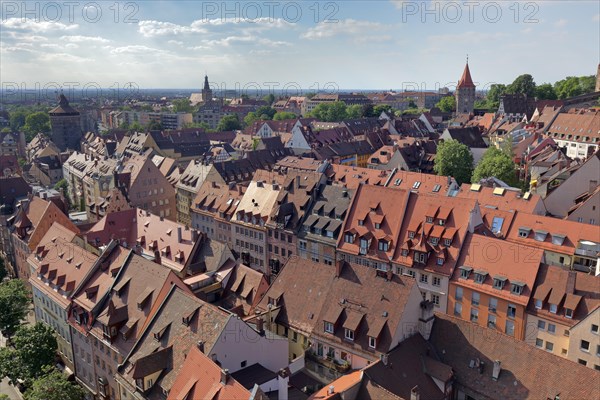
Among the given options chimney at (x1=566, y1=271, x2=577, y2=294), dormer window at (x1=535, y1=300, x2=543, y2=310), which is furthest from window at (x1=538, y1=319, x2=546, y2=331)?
chimney at (x1=566, y1=271, x2=577, y2=294)

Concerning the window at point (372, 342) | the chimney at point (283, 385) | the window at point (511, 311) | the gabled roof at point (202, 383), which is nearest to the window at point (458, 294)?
the window at point (511, 311)

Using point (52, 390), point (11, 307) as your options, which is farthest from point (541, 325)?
point (11, 307)

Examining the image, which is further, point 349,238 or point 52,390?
point 349,238

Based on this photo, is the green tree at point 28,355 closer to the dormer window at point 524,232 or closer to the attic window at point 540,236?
the dormer window at point 524,232

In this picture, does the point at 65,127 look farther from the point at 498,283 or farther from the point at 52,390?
the point at 498,283

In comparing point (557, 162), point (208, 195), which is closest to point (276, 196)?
point (208, 195)

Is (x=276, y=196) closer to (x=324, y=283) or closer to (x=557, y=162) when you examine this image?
(x=324, y=283)
